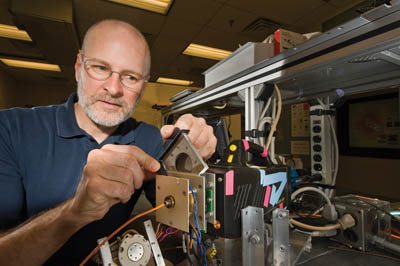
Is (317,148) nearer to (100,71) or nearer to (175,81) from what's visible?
(100,71)

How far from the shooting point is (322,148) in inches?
50.2

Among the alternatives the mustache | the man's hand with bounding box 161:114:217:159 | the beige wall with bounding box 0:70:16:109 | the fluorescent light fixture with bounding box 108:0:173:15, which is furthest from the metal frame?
the beige wall with bounding box 0:70:16:109

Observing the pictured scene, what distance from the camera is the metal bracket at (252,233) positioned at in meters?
0.54

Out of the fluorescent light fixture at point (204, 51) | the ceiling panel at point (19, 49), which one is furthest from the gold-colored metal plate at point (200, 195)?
the ceiling panel at point (19, 49)

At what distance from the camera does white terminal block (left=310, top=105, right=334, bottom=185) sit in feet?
4.12

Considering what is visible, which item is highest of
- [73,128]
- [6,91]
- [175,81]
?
[175,81]

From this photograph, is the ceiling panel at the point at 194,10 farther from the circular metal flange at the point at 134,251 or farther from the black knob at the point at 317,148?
the circular metal flange at the point at 134,251

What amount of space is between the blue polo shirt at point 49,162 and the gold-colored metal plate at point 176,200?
0.50 metres

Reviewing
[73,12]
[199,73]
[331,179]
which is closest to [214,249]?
[331,179]

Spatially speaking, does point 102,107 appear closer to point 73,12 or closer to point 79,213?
point 79,213

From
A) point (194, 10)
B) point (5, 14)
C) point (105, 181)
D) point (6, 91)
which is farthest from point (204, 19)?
point (6, 91)

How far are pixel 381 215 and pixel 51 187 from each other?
127 cm

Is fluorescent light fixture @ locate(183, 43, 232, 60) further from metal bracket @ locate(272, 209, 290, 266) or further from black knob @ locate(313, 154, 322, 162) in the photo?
metal bracket @ locate(272, 209, 290, 266)

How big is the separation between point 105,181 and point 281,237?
1.60 feet
